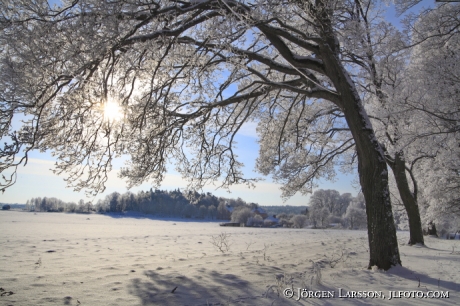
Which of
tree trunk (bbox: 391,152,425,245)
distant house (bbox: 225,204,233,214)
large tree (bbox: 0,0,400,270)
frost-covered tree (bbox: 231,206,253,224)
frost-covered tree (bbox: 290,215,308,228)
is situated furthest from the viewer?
distant house (bbox: 225,204,233,214)

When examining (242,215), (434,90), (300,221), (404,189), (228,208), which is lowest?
(300,221)

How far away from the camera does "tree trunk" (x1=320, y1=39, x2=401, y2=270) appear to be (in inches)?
215

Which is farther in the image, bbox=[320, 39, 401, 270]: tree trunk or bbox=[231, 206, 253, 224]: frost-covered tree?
bbox=[231, 206, 253, 224]: frost-covered tree

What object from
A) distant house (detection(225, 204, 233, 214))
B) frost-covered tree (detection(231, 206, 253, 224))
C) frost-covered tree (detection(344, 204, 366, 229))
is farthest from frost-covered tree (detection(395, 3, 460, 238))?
distant house (detection(225, 204, 233, 214))

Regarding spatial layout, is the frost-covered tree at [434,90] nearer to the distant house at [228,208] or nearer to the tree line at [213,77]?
the tree line at [213,77]

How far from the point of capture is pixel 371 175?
571 centimetres

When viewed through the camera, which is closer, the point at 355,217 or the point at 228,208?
the point at 355,217

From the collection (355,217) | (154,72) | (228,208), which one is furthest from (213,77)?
(228,208)

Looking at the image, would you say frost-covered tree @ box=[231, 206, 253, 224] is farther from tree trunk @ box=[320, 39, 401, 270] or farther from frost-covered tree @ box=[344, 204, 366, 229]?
tree trunk @ box=[320, 39, 401, 270]

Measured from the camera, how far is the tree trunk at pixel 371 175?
17.9 ft

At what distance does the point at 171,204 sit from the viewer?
329 feet

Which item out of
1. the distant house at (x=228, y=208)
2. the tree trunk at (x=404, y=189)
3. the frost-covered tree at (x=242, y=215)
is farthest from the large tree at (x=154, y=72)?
the distant house at (x=228, y=208)

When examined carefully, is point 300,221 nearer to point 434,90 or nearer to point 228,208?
point 228,208

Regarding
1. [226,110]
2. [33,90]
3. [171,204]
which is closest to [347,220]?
[171,204]
